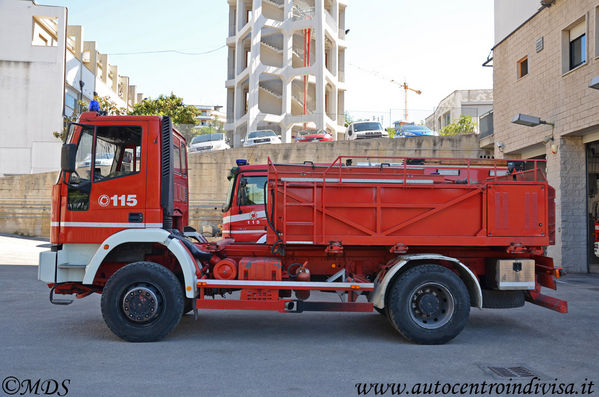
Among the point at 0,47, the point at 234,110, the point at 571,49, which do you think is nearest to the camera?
the point at 571,49

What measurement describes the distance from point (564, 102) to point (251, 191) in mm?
10038

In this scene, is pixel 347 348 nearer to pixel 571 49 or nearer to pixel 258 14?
pixel 571 49

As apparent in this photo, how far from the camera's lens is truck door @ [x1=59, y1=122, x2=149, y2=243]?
21.6 ft

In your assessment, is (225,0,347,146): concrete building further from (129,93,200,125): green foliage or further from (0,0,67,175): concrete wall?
(0,0,67,175): concrete wall

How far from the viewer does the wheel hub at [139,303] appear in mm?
6312

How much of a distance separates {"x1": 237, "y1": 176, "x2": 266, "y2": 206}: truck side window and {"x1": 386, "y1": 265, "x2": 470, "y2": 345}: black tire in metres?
4.66

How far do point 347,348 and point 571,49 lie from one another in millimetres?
13029

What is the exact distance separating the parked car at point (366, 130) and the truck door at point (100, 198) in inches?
991

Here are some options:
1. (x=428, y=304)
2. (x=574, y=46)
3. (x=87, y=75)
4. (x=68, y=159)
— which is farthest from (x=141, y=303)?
(x=87, y=75)

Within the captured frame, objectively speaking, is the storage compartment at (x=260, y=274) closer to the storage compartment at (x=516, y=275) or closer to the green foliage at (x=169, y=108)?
the storage compartment at (x=516, y=275)

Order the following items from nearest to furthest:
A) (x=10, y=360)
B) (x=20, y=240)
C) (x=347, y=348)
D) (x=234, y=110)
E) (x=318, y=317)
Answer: (x=10, y=360) < (x=347, y=348) < (x=318, y=317) < (x=20, y=240) < (x=234, y=110)

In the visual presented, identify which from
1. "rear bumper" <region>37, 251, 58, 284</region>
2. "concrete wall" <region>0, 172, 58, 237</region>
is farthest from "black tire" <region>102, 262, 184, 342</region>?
"concrete wall" <region>0, 172, 58, 237</region>

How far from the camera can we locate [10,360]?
5391 millimetres

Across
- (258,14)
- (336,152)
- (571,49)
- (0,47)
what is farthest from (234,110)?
(571,49)
